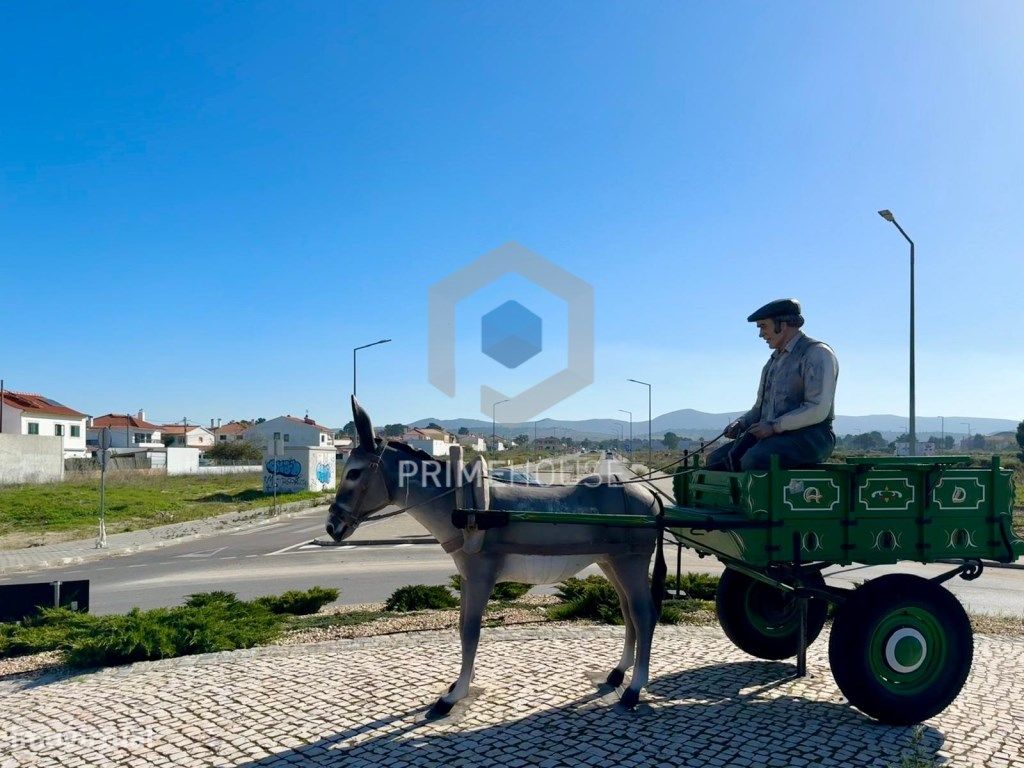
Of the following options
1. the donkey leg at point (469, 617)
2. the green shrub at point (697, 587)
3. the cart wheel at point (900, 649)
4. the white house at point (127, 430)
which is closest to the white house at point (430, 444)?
the donkey leg at point (469, 617)

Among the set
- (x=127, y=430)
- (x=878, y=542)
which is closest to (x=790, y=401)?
(x=878, y=542)

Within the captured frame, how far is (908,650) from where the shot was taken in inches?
212

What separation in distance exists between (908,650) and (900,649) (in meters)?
0.06

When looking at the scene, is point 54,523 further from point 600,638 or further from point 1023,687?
point 1023,687

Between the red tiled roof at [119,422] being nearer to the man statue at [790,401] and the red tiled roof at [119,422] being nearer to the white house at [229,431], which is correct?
the white house at [229,431]

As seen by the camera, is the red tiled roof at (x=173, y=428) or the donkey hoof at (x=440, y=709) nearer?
the donkey hoof at (x=440, y=709)

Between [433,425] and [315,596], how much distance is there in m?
62.5

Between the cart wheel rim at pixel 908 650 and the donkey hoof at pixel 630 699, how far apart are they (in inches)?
70.6

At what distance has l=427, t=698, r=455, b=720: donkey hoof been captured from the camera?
5.41 meters

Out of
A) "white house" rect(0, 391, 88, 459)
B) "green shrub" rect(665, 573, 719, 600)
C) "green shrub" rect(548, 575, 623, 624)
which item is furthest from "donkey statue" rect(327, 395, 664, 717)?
"white house" rect(0, 391, 88, 459)

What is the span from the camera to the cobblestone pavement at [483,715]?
4.76 m

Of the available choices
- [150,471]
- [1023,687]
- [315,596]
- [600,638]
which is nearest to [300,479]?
[150,471]

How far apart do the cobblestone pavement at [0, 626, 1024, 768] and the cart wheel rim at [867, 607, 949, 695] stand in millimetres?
338

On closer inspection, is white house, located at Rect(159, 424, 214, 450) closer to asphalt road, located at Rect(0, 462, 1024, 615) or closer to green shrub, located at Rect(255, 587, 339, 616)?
asphalt road, located at Rect(0, 462, 1024, 615)
